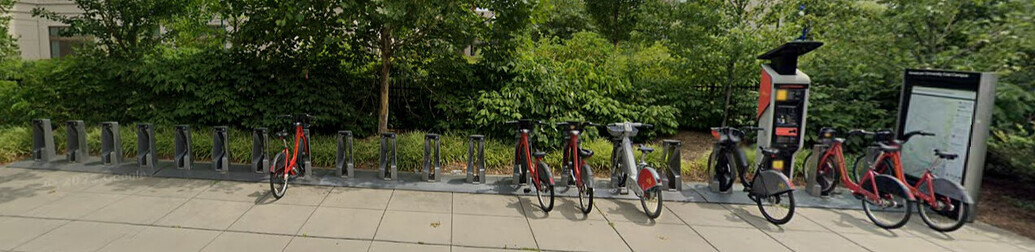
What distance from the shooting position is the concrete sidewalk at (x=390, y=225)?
3734mm

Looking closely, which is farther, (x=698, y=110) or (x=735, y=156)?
(x=698, y=110)

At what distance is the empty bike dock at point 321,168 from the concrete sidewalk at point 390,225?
0.88ft

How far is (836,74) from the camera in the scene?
7.34 meters

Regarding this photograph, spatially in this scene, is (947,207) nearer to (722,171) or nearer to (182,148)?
(722,171)

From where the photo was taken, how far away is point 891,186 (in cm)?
446

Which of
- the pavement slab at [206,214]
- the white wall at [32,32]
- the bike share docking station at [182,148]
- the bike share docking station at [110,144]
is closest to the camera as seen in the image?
the pavement slab at [206,214]

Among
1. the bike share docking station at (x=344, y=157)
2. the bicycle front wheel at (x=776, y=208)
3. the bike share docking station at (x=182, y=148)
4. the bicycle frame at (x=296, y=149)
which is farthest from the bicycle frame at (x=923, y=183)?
the bike share docking station at (x=182, y=148)

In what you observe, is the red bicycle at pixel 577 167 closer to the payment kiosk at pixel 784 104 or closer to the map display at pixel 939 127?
the payment kiosk at pixel 784 104

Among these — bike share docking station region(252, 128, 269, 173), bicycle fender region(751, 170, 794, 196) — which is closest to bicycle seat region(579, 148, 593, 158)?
bicycle fender region(751, 170, 794, 196)

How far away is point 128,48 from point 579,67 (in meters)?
7.83

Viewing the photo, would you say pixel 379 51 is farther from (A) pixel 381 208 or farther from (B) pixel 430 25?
(A) pixel 381 208

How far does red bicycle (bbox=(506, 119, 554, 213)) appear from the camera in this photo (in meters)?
4.62

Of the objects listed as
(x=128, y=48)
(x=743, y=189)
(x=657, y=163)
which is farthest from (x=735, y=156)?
(x=128, y=48)

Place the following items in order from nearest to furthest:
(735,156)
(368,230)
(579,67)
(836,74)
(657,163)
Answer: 1. (368,230)
2. (735,156)
3. (657,163)
4. (836,74)
5. (579,67)
